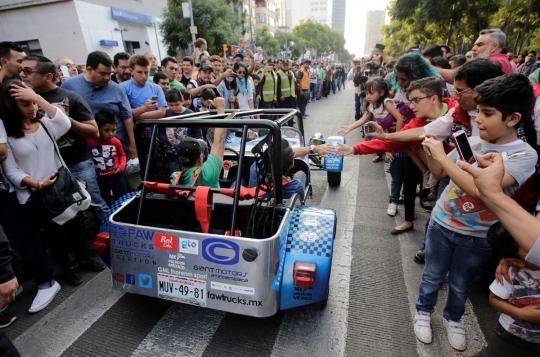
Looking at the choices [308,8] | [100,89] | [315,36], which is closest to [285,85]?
[100,89]

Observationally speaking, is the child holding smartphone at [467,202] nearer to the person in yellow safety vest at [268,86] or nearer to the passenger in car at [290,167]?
the passenger in car at [290,167]

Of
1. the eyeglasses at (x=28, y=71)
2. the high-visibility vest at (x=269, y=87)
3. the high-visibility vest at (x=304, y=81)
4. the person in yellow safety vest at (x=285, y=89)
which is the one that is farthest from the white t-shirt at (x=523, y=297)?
the high-visibility vest at (x=304, y=81)

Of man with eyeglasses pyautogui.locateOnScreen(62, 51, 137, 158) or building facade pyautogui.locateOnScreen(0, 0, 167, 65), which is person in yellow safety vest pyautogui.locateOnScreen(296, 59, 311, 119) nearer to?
man with eyeglasses pyautogui.locateOnScreen(62, 51, 137, 158)

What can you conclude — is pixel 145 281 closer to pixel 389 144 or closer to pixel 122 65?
pixel 389 144

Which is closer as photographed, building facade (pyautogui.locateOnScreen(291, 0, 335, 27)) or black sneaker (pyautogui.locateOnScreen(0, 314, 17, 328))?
black sneaker (pyautogui.locateOnScreen(0, 314, 17, 328))

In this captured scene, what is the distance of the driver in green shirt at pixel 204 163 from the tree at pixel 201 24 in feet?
97.3

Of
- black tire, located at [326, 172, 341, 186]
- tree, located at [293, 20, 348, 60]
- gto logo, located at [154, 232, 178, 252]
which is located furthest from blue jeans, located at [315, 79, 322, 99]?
tree, located at [293, 20, 348, 60]

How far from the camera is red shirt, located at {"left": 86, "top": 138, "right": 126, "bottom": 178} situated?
3461 millimetres

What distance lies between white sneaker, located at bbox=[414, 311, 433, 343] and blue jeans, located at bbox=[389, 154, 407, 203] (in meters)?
2.04

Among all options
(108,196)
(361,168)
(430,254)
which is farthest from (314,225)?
(361,168)

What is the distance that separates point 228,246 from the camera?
6.42 ft

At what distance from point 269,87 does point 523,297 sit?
8.84 m

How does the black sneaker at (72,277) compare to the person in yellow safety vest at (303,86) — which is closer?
the black sneaker at (72,277)

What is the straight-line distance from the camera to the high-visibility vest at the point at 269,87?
9406 millimetres
